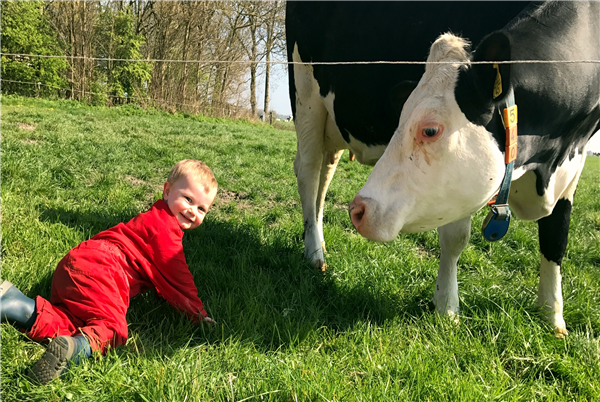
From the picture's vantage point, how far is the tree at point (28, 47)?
696 inches

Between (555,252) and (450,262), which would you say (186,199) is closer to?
(450,262)

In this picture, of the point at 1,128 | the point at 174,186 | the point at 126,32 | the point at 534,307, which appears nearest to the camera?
the point at 174,186

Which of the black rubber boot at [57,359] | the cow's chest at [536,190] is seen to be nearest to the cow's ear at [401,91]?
the cow's chest at [536,190]

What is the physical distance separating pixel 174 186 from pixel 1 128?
6326 mm

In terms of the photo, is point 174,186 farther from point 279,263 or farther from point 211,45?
point 211,45

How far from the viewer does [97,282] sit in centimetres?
187

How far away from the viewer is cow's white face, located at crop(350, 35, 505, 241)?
163cm

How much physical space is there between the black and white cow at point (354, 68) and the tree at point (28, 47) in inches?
697

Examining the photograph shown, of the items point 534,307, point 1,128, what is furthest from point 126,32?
point 534,307

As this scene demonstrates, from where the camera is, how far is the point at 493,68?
156 cm

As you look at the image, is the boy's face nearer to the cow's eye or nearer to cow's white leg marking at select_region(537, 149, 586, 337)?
the cow's eye

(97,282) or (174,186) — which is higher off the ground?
(174,186)

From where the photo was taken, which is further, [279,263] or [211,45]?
[211,45]

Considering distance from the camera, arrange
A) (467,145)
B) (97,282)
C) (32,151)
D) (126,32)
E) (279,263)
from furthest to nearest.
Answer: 1. (126,32)
2. (32,151)
3. (279,263)
4. (97,282)
5. (467,145)
